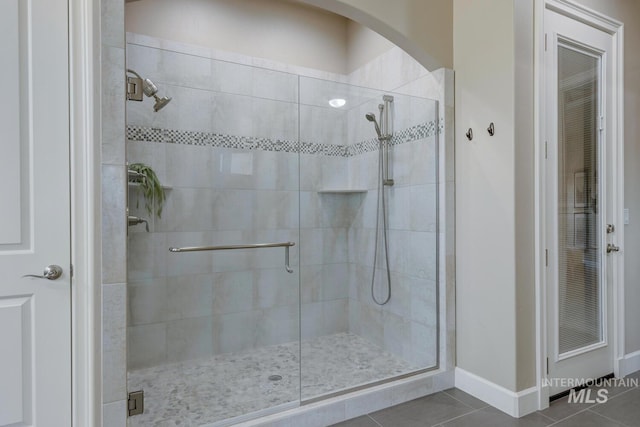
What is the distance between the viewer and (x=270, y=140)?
2740 mm

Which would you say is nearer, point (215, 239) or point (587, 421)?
point (587, 421)

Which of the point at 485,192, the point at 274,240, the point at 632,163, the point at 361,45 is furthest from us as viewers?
the point at 361,45

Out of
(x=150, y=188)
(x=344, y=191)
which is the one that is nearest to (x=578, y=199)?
(x=344, y=191)

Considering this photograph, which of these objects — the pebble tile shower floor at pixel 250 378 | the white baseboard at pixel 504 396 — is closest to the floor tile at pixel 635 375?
the white baseboard at pixel 504 396

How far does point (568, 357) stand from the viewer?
91.4 inches

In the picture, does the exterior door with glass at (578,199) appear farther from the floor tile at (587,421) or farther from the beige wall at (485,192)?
the beige wall at (485,192)

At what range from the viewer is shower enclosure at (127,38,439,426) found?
231 cm

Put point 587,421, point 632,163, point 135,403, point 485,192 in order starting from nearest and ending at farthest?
point 135,403 → point 587,421 → point 485,192 → point 632,163

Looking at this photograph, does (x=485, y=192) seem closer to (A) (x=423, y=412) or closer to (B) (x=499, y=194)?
(B) (x=499, y=194)
